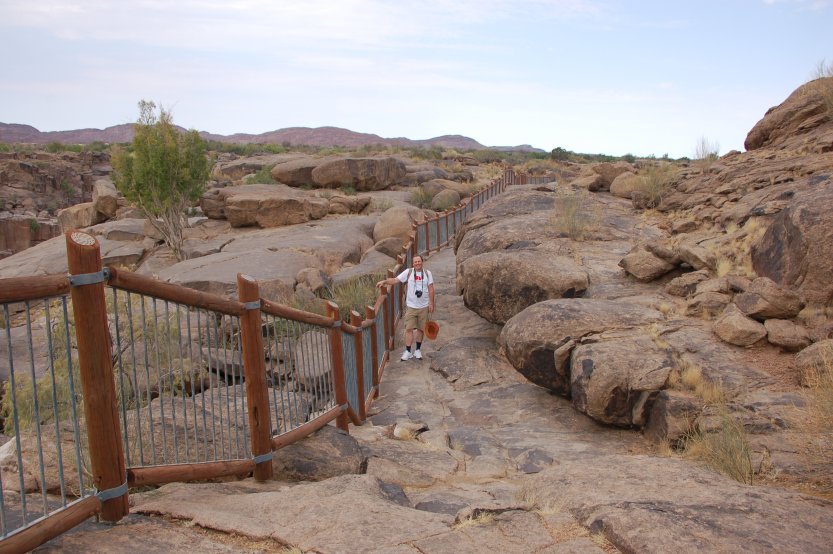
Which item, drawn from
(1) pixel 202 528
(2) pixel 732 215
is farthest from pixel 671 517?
(2) pixel 732 215

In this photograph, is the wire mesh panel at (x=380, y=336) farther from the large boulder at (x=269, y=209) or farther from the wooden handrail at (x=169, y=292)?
the large boulder at (x=269, y=209)

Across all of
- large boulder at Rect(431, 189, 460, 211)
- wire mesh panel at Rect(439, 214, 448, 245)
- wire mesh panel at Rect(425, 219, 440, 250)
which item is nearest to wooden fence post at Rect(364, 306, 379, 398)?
wire mesh panel at Rect(425, 219, 440, 250)

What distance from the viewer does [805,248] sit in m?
8.00

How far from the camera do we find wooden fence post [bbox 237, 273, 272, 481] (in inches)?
178

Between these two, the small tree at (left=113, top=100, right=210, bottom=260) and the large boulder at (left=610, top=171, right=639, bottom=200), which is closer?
the large boulder at (left=610, top=171, right=639, bottom=200)

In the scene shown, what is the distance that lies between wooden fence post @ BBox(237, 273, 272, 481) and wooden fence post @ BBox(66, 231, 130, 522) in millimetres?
1216

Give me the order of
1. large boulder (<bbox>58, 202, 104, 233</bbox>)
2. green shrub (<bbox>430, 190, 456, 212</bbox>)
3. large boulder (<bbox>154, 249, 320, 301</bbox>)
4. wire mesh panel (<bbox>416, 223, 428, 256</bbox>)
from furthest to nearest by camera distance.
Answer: large boulder (<bbox>58, 202, 104, 233</bbox>), green shrub (<bbox>430, 190, 456, 212</bbox>), wire mesh panel (<bbox>416, 223, 428, 256</bbox>), large boulder (<bbox>154, 249, 320, 301</bbox>)

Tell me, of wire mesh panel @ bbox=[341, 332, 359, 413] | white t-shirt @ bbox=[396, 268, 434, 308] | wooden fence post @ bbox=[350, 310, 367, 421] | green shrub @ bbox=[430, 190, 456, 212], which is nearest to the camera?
wire mesh panel @ bbox=[341, 332, 359, 413]

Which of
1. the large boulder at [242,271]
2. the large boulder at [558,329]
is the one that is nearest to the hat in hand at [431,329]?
the large boulder at [558,329]

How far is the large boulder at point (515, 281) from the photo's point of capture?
10617 millimetres

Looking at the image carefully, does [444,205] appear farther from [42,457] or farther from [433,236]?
[42,457]

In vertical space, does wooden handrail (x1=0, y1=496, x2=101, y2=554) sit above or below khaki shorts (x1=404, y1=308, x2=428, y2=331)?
above

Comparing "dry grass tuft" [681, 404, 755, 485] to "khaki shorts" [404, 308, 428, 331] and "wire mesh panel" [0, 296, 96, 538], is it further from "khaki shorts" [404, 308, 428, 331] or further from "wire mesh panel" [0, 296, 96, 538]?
"khaki shorts" [404, 308, 428, 331]

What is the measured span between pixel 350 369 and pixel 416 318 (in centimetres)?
350
